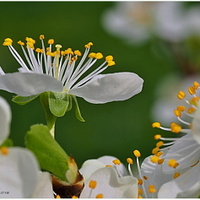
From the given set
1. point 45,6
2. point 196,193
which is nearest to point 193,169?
point 196,193

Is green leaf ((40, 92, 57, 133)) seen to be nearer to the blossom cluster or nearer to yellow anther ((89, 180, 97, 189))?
the blossom cluster

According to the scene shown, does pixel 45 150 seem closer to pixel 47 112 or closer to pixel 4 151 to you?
pixel 4 151

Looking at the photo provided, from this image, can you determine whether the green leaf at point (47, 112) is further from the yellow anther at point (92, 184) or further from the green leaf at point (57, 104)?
the yellow anther at point (92, 184)

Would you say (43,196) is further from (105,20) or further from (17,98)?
(105,20)

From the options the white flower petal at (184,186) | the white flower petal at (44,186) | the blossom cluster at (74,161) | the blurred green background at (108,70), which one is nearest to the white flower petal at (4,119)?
the blossom cluster at (74,161)

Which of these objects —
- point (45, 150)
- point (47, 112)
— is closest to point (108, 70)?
point (47, 112)

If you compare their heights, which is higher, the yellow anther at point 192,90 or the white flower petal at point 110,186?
the yellow anther at point 192,90
